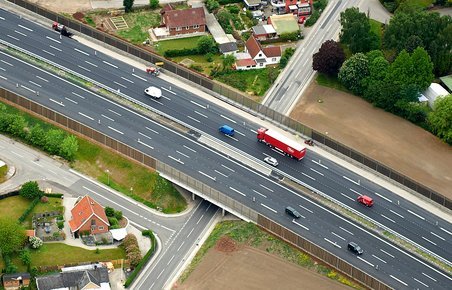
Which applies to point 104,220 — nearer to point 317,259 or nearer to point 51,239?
point 51,239

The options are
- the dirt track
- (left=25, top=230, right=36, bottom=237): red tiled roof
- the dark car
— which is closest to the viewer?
the dirt track

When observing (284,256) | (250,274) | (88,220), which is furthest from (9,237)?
(284,256)

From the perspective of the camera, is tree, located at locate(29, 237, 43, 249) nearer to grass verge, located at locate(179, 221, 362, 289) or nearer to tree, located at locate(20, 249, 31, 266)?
tree, located at locate(20, 249, 31, 266)

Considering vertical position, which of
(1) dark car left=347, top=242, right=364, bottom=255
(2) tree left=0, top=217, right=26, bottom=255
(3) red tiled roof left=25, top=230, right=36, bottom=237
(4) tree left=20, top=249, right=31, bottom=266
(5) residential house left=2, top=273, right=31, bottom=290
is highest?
(1) dark car left=347, top=242, right=364, bottom=255

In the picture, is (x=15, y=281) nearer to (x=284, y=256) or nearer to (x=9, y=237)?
(x=9, y=237)

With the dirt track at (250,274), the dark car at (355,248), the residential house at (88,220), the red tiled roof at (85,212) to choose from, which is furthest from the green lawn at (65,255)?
the dark car at (355,248)

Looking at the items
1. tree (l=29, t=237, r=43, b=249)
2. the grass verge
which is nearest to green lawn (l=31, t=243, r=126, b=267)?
tree (l=29, t=237, r=43, b=249)
